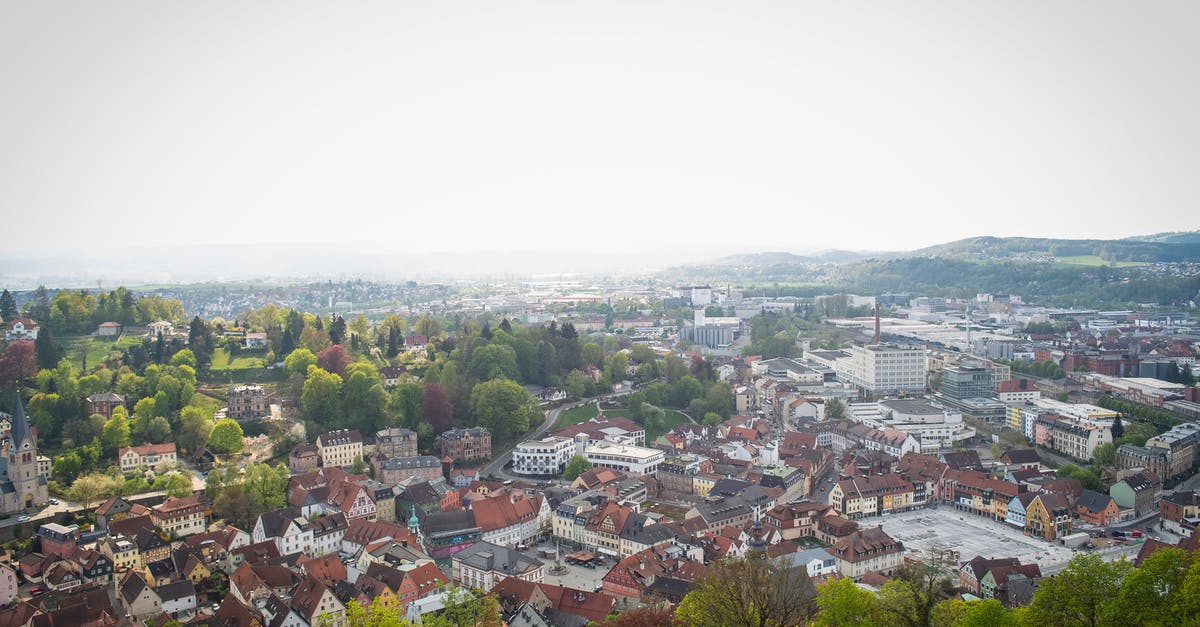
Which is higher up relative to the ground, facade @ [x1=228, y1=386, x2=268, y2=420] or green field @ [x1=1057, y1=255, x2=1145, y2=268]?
green field @ [x1=1057, y1=255, x2=1145, y2=268]

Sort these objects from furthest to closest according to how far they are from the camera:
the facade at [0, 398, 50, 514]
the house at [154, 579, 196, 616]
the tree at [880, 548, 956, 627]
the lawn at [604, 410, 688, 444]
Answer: the lawn at [604, 410, 688, 444] → the facade at [0, 398, 50, 514] → the house at [154, 579, 196, 616] → the tree at [880, 548, 956, 627]

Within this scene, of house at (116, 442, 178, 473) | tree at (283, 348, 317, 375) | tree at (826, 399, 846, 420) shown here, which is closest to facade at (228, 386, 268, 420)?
tree at (283, 348, 317, 375)

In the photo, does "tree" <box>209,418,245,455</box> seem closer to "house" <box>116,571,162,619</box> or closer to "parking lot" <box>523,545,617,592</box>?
"house" <box>116,571,162,619</box>

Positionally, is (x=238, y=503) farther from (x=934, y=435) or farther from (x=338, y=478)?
(x=934, y=435)

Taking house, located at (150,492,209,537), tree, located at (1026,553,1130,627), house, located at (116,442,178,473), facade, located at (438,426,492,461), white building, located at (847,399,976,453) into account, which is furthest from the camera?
white building, located at (847,399,976,453)

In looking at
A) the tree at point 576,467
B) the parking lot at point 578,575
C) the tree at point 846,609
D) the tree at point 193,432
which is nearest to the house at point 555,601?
the parking lot at point 578,575

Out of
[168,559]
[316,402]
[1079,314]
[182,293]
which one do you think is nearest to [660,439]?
[316,402]

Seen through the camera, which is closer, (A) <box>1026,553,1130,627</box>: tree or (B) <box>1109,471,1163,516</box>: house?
(A) <box>1026,553,1130,627</box>: tree

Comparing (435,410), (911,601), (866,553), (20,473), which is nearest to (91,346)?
(20,473)
